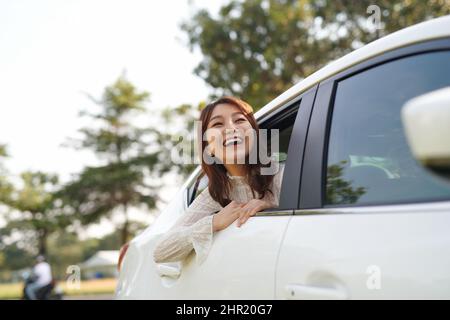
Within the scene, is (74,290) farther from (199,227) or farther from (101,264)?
(101,264)

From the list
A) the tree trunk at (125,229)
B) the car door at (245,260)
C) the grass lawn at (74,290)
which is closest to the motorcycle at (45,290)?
the grass lawn at (74,290)

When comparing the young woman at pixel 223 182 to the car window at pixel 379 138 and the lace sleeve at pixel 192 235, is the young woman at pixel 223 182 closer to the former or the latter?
the lace sleeve at pixel 192 235

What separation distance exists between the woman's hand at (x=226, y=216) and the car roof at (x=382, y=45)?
0.44 metres

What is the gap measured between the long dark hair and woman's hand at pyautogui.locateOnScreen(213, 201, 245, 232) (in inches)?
5.6

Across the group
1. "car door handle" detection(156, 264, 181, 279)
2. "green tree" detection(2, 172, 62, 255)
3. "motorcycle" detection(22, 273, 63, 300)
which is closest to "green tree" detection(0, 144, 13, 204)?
"green tree" detection(2, 172, 62, 255)

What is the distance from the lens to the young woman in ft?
6.51

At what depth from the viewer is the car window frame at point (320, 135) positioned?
162 cm

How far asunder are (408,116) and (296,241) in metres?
0.74

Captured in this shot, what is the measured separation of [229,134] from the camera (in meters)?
2.11

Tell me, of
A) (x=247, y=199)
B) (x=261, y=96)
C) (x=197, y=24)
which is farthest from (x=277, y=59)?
(x=247, y=199)

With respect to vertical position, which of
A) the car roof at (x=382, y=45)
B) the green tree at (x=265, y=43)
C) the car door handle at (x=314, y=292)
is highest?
the green tree at (x=265, y=43)

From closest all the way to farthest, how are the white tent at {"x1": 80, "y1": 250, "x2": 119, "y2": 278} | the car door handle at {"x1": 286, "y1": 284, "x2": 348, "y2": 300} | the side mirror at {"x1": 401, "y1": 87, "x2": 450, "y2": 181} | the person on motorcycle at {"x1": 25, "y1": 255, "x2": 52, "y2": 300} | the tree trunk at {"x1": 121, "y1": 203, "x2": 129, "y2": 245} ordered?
the side mirror at {"x1": 401, "y1": 87, "x2": 450, "y2": 181} < the car door handle at {"x1": 286, "y1": 284, "x2": 348, "y2": 300} < the person on motorcycle at {"x1": 25, "y1": 255, "x2": 52, "y2": 300} < the tree trunk at {"x1": 121, "y1": 203, "x2": 129, "y2": 245} < the white tent at {"x1": 80, "y1": 250, "x2": 119, "y2": 278}

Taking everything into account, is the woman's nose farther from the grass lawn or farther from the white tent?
the white tent

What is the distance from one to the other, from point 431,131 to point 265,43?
13.3m
